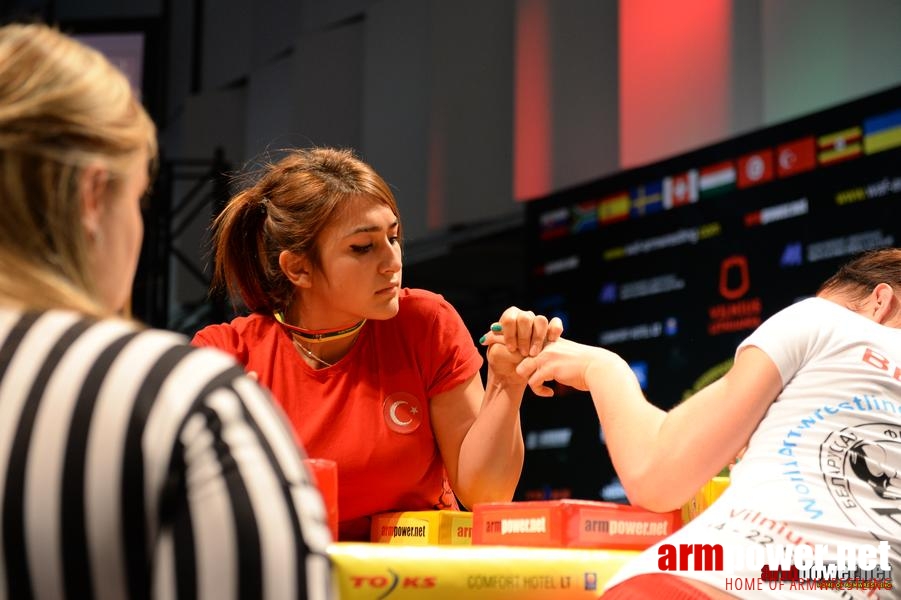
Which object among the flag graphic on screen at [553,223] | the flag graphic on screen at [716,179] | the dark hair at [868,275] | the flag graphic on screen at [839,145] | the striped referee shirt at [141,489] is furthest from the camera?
the flag graphic on screen at [553,223]

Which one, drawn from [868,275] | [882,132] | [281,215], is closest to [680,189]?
[882,132]


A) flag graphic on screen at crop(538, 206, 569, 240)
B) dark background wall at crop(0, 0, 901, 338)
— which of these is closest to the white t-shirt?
dark background wall at crop(0, 0, 901, 338)

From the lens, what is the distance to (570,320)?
16.8 ft

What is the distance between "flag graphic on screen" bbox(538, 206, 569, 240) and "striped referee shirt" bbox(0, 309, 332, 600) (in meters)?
4.44

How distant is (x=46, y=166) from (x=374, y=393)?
1421 mm

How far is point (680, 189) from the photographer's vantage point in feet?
15.0

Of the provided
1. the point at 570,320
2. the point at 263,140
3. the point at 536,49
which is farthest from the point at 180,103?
the point at 570,320

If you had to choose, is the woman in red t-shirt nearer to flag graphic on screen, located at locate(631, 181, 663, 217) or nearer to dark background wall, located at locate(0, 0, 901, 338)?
dark background wall, located at locate(0, 0, 901, 338)

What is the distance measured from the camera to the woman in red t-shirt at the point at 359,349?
85.7 inches

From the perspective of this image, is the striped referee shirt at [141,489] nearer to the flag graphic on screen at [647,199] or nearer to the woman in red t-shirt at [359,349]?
the woman in red t-shirt at [359,349]

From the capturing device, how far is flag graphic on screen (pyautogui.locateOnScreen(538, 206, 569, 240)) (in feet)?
17.0

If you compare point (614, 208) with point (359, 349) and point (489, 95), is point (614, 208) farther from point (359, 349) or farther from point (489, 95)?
point (359, 349)

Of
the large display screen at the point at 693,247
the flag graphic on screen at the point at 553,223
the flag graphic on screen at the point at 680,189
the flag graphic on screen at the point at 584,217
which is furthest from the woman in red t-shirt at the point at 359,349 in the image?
the flag graphic on screen at the point at 553,223

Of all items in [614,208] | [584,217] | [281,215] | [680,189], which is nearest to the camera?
[281,215]
